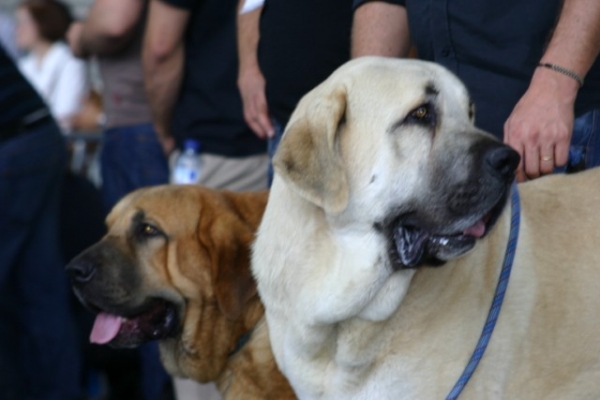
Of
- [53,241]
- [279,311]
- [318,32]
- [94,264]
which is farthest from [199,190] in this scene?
[53,241]

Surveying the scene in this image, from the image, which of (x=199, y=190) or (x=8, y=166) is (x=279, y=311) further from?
(x=8, y=166)

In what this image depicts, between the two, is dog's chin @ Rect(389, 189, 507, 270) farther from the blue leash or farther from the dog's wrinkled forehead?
the dog's wrinkled forehead

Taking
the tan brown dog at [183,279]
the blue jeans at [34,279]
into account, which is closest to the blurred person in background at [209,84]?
the blue jeans at [34,279]

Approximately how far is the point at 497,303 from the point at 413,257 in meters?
0.26

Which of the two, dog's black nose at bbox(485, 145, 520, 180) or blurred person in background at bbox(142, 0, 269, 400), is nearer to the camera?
dog's black nose at bbox(485, 145, 520, 180)

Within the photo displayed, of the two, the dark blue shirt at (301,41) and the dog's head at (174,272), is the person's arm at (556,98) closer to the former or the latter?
the dark blue shirt at (301,41)

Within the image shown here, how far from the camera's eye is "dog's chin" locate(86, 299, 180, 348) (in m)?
3.75

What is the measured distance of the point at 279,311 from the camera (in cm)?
295

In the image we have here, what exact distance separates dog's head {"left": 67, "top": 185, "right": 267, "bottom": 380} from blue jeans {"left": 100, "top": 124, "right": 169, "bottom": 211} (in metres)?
1.37

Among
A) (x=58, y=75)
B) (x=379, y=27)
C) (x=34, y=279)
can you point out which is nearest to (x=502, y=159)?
(x=379, y=27)

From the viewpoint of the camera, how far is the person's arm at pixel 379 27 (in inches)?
137

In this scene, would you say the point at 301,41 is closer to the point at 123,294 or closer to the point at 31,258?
the point at 123,294

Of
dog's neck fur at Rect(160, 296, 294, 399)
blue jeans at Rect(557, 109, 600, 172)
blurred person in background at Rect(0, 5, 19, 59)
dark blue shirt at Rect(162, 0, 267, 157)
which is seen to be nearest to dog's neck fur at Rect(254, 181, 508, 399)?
blue jeans at Rect(557, 109, 600, 172)

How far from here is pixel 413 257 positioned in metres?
2.71
